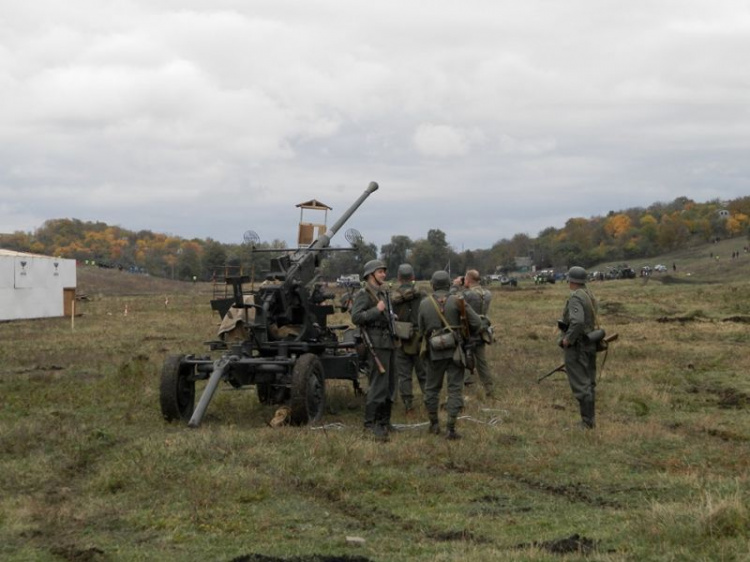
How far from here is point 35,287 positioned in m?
34.4

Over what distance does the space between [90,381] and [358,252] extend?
506 centimetres

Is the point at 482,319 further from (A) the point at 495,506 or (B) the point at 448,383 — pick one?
(A) the point at 495,506

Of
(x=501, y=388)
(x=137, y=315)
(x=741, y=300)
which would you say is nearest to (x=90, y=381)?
(x=501, y=388)

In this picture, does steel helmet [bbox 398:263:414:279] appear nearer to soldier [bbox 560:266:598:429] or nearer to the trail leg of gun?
soldier [bbox 560:266:598:429]

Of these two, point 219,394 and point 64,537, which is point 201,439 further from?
point 219,394

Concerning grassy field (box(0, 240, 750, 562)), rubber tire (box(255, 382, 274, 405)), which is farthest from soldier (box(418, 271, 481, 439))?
rubber tire (box(255, 382, 274, 405))

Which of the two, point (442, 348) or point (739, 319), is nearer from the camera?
point (442, 348)

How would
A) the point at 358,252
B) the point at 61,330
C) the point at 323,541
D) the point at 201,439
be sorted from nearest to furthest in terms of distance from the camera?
the point at 323,541
the point at 201,439
the point at 358,252
the point at 61,330

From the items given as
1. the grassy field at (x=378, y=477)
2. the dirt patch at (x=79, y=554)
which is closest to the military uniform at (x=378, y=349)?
the grassy field at (x=378, y=477)

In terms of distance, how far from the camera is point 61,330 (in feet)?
90.6

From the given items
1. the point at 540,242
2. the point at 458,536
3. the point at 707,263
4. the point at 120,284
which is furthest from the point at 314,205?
the point at 540,242

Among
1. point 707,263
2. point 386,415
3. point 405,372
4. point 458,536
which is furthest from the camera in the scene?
point 707,263

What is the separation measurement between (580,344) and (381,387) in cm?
233

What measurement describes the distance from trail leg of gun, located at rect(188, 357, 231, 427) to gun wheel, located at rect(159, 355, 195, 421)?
0.38 metres
